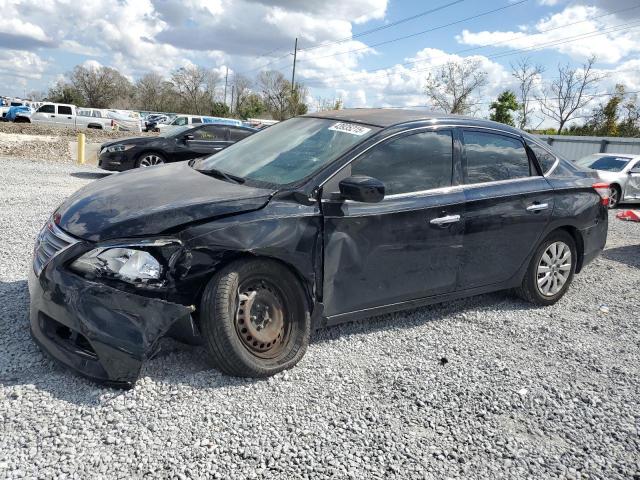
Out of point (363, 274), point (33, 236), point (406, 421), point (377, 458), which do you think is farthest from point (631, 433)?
point (33, 236)

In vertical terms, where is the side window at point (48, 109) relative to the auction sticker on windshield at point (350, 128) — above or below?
above

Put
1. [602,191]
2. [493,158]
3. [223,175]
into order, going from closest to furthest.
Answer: [223,175], [493,158], [602,191]

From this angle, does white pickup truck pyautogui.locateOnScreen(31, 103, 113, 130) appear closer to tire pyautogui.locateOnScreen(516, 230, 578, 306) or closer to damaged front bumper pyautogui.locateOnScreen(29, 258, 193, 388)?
tire pyautogui.locateOnScreen(516, 230, 578, 306)

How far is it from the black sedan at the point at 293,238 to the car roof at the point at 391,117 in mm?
19

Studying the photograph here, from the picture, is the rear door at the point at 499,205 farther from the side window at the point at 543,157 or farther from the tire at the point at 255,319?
the tire at the point at 255,319

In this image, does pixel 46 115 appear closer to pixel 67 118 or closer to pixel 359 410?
pixel 67 118

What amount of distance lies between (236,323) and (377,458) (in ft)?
3.55

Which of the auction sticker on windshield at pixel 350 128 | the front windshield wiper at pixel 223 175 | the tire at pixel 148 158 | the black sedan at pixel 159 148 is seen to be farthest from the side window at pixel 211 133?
the auction sticker on windshield at pixel 350 128

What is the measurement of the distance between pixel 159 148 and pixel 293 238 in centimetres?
979

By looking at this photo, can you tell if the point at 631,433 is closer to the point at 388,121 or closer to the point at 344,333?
the point at 344,333

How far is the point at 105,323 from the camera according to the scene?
2.82 m

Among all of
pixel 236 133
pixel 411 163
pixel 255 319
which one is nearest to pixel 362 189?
pixel 411 163

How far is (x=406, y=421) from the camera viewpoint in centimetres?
297

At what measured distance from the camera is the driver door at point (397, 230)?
351 centimetres
